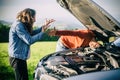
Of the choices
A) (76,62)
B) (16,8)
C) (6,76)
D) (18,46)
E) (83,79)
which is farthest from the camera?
(16,8)

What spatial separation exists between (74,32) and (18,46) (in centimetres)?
122

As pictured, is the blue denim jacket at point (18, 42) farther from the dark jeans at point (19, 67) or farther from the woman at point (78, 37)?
the woman at point (78, 37)

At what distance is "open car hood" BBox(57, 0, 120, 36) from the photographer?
16.9 ft

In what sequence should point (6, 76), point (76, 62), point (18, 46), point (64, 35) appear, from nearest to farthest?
Answer: point (76, 62) → point (18, 46) → point (64, 35) → point (6, 76)

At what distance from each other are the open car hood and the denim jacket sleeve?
829 millimetres

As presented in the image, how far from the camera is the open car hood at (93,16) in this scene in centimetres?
514

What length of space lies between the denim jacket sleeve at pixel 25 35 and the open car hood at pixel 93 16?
2.72 ft

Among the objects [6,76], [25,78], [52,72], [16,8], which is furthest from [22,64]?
[16,8]

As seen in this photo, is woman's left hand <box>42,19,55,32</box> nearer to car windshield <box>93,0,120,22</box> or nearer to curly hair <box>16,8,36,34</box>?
curly hair <box>16,8,36,34</box>

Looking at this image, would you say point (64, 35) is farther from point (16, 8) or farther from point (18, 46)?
point (16, 8)

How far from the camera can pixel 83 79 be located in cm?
422

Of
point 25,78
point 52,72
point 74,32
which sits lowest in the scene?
point 25,78

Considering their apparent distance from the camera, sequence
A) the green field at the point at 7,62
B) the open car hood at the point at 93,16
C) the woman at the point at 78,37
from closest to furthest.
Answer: the open car hood at the point at 93,16 → the woman at the point at 78,37 → the green field at the point at 7,62

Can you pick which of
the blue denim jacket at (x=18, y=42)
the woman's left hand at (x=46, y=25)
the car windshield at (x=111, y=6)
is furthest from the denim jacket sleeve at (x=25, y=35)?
the car windshield at (x=111, y=6)
